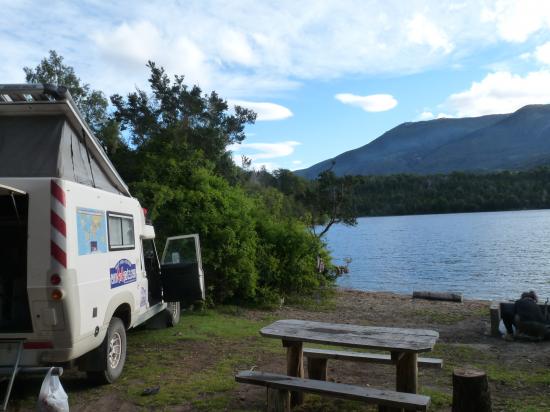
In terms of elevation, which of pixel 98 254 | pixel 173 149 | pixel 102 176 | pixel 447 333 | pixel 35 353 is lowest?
pixel 447 333

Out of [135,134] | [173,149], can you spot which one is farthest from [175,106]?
[173,149]

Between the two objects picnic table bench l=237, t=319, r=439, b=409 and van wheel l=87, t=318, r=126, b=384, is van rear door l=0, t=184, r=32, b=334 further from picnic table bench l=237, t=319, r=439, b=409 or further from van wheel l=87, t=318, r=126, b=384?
picnic table bench l=237, t=319, r=439, b=409

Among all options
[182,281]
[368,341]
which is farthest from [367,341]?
[182,281]

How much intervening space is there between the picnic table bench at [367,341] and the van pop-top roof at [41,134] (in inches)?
118

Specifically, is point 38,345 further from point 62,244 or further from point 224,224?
point 224,224

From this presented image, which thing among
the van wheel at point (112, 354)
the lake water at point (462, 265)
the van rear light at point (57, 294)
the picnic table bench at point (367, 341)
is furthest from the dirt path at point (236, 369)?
the lake water at point (462, 265)

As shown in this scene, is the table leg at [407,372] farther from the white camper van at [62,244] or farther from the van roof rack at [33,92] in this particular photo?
the van roof rack at [33,92]

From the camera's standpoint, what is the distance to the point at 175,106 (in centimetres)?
2538

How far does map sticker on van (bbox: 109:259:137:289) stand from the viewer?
6.29 m

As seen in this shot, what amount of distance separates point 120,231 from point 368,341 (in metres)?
3.51

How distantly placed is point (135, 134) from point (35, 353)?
66.4 ft

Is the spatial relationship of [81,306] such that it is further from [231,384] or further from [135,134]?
[135,134]

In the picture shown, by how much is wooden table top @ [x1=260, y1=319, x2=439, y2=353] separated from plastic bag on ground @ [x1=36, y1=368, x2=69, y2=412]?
6.40 feet

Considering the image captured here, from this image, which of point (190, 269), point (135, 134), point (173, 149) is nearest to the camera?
point (190, 269)
